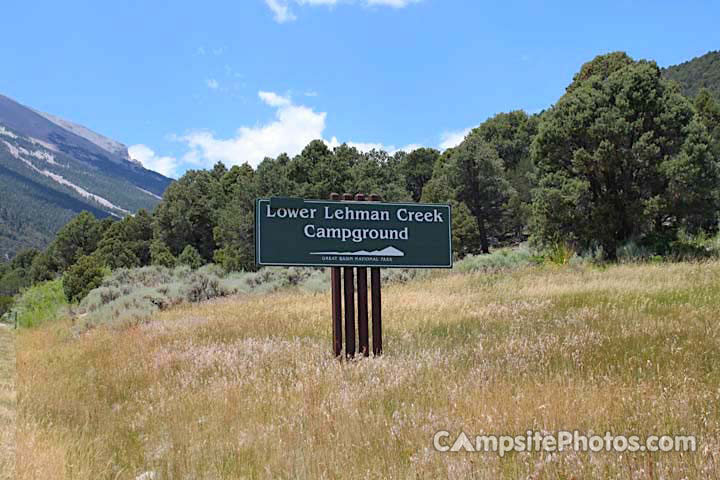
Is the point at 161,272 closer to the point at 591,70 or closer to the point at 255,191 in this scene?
the point at 255,191

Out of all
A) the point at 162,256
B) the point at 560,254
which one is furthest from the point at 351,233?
the point at 162,256

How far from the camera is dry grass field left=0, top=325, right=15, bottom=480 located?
4.22 m

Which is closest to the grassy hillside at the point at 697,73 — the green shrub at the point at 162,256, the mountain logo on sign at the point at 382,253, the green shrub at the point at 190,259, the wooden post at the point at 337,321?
the green shrub at the point at 190,259

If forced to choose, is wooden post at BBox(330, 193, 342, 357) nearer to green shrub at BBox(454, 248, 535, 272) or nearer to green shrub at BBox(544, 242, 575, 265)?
green shrub at BBox(454, 248, 535, 272)

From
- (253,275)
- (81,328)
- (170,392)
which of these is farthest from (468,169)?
(170,392)

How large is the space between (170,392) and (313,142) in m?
40.3

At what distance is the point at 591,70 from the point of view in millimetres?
45344

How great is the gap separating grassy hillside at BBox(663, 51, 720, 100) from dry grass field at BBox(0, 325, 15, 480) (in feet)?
301

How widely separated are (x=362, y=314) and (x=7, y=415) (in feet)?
14.1

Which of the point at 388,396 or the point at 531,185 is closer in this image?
the point at 388,396

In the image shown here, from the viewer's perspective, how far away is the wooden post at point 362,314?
7.79 meters

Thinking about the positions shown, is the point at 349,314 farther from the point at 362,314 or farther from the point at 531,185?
the point at 531,185

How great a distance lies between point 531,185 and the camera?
45.5 m

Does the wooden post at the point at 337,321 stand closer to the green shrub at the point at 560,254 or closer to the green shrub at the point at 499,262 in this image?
the green shrub at the point at 499,262
